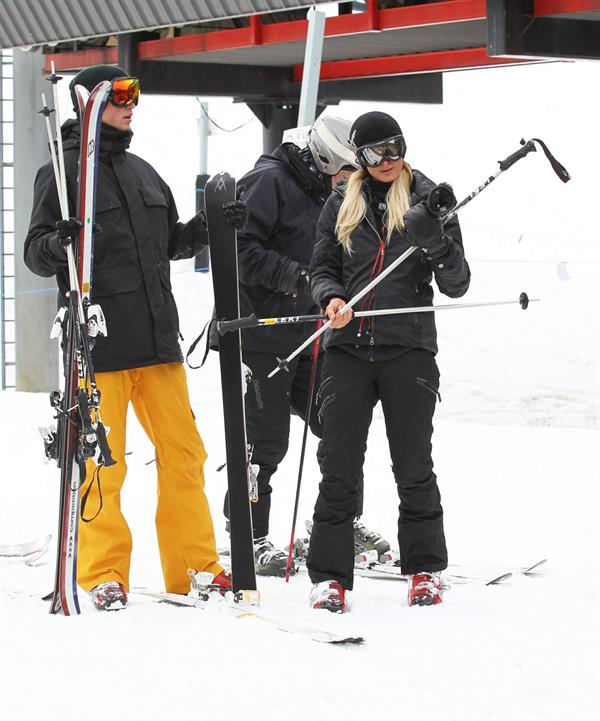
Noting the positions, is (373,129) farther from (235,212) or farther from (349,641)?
(349,641)

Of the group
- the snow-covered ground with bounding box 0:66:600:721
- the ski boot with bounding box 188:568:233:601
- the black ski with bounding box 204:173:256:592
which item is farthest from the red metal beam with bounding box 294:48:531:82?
the ski boot with bounding box 188:568:233:601

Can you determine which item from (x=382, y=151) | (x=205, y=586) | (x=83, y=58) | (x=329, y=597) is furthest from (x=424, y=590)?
(x=83, y=58)

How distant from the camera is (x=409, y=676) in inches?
128

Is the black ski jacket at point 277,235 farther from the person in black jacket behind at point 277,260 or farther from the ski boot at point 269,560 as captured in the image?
the ski boot at point 269,560

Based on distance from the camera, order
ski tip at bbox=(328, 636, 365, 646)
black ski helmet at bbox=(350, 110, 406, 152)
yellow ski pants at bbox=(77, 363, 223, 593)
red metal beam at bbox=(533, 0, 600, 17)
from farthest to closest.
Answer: red metal beam at bbox=(533, 0, 600, 17)
yellow ski pants at bbox=(77, 363, 223, 593)
black ski helmet at bbox=(350, 110, 406, 152)
ski tip at bbox=(328, 636, 365, 646)

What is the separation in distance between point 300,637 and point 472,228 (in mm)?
18718

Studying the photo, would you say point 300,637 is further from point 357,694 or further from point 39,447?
point 39,447

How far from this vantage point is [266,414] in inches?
183

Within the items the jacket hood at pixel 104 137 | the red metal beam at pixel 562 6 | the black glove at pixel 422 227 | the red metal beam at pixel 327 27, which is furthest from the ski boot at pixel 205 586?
the red metal beam at pixel 327 27

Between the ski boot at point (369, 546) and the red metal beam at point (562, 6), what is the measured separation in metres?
3.60

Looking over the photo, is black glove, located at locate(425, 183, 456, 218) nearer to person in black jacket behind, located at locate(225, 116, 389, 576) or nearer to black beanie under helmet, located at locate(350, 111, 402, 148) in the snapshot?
black beanie under helmet, located at locate(350, 111, 402, 148)

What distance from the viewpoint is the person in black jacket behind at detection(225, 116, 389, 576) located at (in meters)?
4.54

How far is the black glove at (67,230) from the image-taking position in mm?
3803

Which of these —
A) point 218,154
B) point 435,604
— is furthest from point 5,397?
point 218,154
